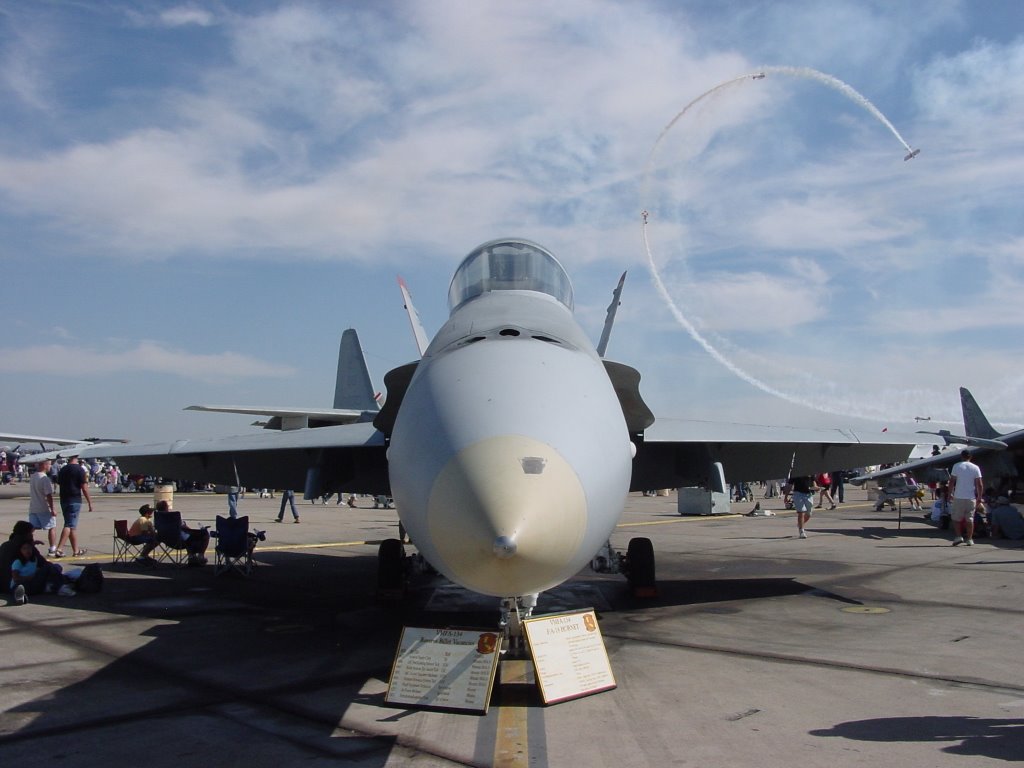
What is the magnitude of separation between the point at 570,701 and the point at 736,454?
654cm

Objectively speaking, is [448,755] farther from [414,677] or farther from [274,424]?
[274,424]

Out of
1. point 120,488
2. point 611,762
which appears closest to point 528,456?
point 611,762

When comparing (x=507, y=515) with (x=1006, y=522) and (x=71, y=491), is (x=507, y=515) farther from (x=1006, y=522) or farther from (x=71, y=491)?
(x=1006, y=522)

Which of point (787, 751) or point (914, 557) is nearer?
point (787, 751)

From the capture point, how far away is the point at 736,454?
11445 mm

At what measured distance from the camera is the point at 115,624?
8.62m

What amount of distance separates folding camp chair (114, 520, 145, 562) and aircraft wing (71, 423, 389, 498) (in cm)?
139

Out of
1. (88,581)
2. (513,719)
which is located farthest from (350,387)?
(513,719)

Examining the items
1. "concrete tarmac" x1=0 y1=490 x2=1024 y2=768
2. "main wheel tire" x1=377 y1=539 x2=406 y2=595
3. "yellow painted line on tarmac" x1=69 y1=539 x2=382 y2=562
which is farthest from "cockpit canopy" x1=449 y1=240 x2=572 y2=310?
"yellow painted line on tarmac" x1=69 y1=539 x2=382 y2=562

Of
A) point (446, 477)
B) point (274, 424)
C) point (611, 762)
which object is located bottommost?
point (611, 762)

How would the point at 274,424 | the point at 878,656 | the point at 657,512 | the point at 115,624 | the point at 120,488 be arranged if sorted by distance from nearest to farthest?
the point at 878,656 < the point at 115,624 < the point at 274,424 < the point at 657,512 < the point at 120,488

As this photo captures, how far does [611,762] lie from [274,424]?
2144 cm

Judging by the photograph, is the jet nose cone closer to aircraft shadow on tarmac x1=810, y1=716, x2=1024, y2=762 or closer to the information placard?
the information placard

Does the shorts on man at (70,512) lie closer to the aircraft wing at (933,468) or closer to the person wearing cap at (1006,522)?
the person wearing cap at (1006,522)
